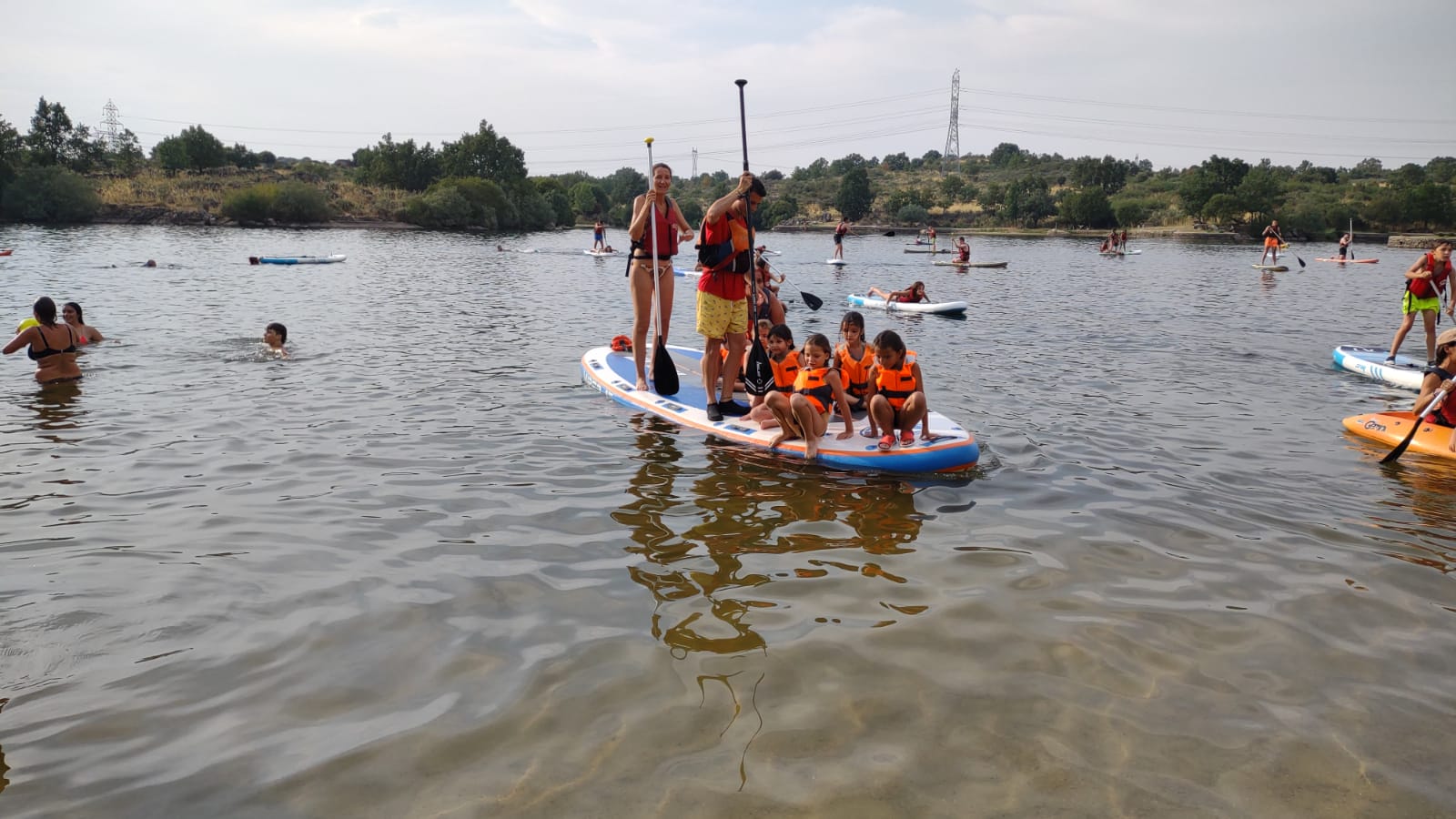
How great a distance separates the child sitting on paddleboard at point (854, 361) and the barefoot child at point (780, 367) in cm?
42

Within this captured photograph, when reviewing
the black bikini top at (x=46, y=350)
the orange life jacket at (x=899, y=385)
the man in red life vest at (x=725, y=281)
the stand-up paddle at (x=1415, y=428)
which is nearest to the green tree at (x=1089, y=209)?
the stand-up paddle at (x=1415, y=428)

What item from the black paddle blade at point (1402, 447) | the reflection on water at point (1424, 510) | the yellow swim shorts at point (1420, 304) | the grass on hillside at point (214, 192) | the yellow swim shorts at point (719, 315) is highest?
the grass on hillside at point (214, 192)

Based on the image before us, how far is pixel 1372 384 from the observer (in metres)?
11.6

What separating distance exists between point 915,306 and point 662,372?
11.8 metres

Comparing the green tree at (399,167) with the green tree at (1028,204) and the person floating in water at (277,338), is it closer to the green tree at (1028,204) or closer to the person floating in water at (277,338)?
the green tree at (1028,204)

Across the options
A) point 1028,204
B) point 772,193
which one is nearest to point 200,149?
point 772,193

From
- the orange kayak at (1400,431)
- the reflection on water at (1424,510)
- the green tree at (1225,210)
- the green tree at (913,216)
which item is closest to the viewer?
the reflection on water at (1424,510)

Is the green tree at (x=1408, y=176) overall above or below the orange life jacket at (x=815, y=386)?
above

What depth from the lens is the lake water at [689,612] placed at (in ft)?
10.9

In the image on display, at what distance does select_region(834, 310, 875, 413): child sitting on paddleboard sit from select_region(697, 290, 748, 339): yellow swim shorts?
97 cm

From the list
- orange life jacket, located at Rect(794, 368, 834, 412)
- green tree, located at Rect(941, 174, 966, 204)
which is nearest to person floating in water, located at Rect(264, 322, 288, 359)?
orange life jacket, located at Rect(794, 368, 834, 412)

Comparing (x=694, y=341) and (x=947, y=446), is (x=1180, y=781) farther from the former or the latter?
(x=694, y=341)

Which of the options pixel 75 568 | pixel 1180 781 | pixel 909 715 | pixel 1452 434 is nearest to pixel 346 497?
pixel 75 568

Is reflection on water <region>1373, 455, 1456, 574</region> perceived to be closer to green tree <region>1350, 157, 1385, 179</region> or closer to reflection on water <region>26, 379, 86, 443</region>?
reflection on water <region>26, 379, 86, 443</region>
